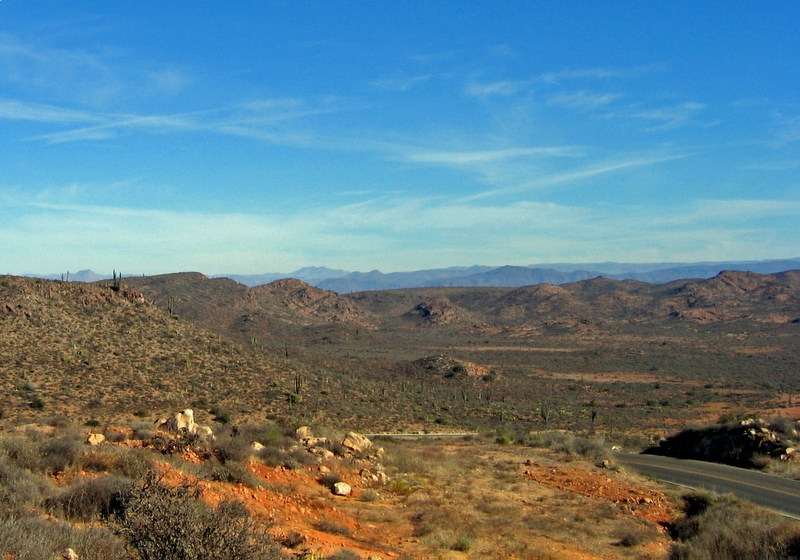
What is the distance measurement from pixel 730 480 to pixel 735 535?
10474 mm

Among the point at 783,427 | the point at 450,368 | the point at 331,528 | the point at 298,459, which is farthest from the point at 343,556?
the point at 450,368

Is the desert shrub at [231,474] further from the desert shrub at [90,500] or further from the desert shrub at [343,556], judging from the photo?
the desert shrub at [343,556]

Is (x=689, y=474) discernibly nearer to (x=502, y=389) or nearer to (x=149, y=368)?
(x=149, y=368)

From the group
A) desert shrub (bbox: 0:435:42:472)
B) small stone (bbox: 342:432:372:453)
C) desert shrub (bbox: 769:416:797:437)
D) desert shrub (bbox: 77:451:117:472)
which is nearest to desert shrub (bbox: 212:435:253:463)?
desert shrub (bbox: 77:451:117:472)

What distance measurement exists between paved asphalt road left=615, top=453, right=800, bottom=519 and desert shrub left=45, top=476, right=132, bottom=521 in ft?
53.9

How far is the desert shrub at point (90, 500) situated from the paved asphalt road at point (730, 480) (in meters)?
16.4

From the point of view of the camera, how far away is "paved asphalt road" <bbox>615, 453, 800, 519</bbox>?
17.3 metres

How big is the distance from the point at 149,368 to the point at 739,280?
170 m

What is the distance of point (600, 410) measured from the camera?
52.3 metres

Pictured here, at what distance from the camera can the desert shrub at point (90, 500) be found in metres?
9.79

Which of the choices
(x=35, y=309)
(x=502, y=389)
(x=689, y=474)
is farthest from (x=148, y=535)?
(x=502, y=389)

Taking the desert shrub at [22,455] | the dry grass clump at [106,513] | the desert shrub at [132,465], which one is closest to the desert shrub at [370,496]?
the dry grass clump at [106,513]

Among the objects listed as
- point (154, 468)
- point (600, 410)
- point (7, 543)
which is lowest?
point (600, 410)

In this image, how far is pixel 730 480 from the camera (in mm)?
20609
